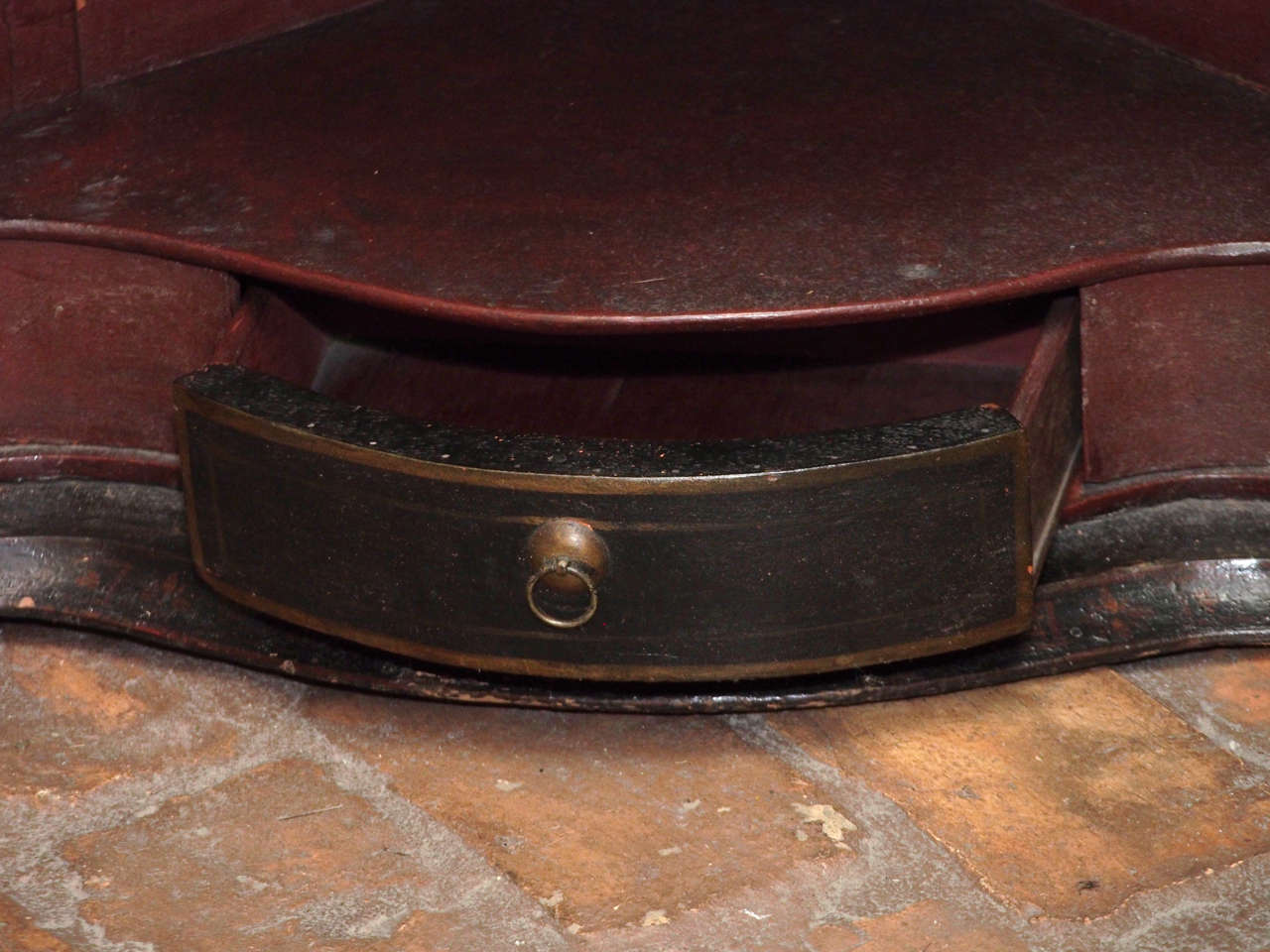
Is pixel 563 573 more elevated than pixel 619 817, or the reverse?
pixel 563 573

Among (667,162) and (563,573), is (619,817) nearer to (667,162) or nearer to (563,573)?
(563,573)

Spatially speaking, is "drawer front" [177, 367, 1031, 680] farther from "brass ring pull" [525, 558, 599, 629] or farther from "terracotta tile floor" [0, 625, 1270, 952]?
"terracotta tile floor" [0, 625, 1270, 952]

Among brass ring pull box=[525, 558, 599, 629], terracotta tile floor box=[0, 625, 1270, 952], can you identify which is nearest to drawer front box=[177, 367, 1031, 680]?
brass ring pull box=[525, 558, 599, 629]

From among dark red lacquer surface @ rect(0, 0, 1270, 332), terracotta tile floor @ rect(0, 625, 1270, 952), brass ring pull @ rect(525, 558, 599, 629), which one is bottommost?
terracotta tile floor @ rect(0, 625, 1270, 952)

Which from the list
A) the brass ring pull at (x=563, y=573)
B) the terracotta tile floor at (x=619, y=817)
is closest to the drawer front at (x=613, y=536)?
the brass ring pull at (x=563, y=573)

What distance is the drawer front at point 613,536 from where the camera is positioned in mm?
1087

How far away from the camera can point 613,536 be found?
1.10m

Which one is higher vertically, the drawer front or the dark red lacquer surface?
the dark red lacquer surface

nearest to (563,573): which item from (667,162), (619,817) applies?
(619,817)

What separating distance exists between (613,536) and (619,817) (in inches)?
8.6

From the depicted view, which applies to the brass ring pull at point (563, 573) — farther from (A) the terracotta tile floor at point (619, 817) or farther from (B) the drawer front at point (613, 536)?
(A) the terracotta tile floor at point (619, 817)

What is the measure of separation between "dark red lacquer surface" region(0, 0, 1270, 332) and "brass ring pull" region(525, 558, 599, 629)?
0.52 ft

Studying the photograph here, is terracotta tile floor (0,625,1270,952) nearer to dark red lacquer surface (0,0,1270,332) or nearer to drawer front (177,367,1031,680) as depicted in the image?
drawer front (177,367,1031,680)

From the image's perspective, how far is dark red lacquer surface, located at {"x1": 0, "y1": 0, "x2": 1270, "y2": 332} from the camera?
3.74 feet
